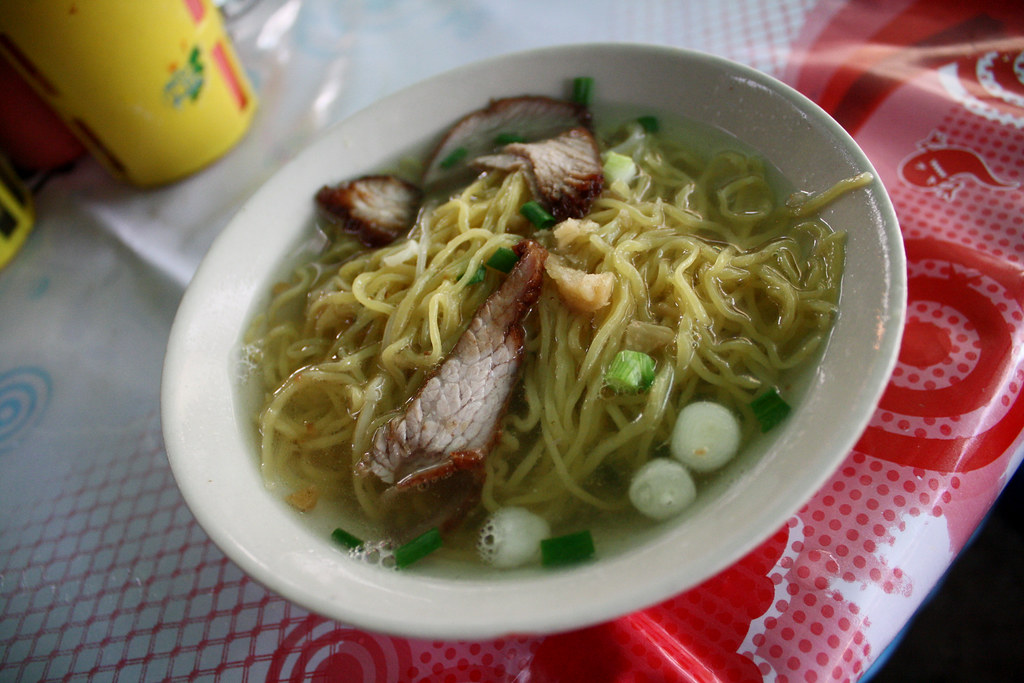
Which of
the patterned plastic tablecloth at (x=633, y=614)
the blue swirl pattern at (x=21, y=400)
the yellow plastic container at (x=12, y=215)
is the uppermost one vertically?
the yellow plastic container at (x=12, y=215)

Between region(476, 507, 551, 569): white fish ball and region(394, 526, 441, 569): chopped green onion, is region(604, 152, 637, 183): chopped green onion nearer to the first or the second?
region(476, 507, 551, 569): white fish ball

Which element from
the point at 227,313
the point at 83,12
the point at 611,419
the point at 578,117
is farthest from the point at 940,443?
the point at 83,12

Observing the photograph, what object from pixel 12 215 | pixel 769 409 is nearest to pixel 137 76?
pixel 12 215

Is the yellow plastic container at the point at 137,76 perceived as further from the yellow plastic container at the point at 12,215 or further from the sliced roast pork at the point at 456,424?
the sliced roast pork at the point at 456,424

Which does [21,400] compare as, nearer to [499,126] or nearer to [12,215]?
[12,215]

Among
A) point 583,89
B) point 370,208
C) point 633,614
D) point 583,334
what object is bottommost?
point 633,614

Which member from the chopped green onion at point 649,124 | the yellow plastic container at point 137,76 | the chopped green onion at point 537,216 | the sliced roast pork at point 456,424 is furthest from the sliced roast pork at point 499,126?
the yellow plastic container at point 137,76

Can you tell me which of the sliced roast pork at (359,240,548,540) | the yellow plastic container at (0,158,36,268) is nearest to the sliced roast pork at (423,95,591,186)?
the sliced roast pork at (359,240,548,540)
